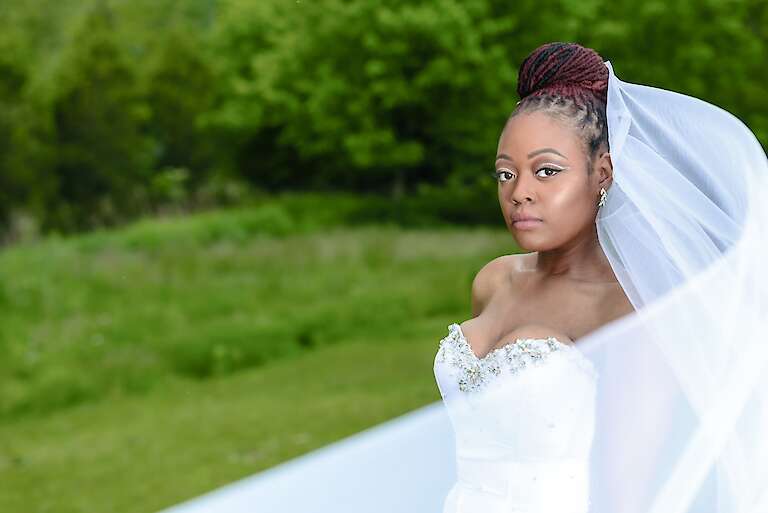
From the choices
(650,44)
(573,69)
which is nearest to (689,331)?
(573,69)

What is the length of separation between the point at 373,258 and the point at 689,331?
10744 millimetres

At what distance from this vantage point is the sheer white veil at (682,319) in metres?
1.59

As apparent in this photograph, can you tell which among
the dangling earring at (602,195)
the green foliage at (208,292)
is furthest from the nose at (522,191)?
the green foliage at (208,292)

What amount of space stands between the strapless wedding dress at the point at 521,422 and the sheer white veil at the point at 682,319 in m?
0.03

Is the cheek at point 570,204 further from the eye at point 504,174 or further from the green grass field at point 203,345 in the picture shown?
the green grass field at point 203,345

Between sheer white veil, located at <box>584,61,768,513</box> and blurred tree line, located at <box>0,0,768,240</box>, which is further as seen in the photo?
blurred tree line, located at <box>0,0,768,240</box>

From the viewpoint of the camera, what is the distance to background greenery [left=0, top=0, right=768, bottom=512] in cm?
962

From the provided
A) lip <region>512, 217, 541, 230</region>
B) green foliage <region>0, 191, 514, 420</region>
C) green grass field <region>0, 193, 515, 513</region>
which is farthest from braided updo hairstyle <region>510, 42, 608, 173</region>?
green foliage <region>0, 191, 514, 420</region>

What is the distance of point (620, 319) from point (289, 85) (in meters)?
11.9

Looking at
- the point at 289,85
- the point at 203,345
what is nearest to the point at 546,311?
the point at 203,345

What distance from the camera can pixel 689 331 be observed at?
5.32 ft

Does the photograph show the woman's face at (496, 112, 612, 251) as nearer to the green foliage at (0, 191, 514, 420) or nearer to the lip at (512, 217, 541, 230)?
the lip at (512, 217, 541, 230)

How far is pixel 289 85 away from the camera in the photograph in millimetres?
13281

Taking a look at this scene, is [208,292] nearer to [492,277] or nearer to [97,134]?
[97,134]
